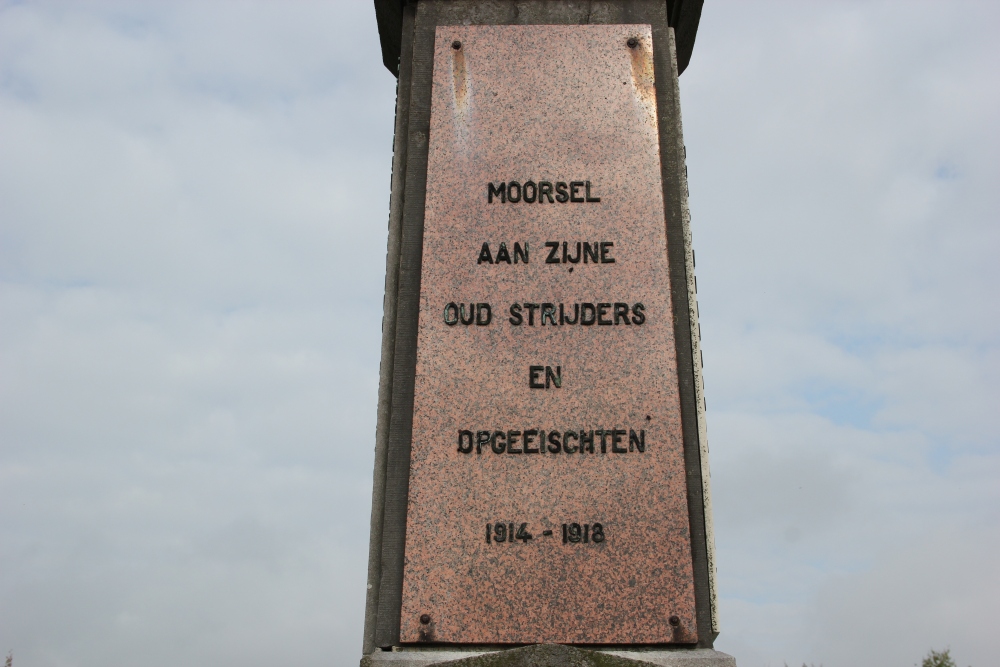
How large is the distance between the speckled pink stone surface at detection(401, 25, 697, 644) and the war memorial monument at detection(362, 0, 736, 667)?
0.4 inches

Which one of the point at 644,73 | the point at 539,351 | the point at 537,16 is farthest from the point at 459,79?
the point at 539,351

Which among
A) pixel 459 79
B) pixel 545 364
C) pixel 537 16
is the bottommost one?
pixel 545 364

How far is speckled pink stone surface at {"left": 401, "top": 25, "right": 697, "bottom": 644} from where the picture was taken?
4180 mm

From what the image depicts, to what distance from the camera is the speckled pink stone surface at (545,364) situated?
4180 mm

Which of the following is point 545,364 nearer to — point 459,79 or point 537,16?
point 459,79

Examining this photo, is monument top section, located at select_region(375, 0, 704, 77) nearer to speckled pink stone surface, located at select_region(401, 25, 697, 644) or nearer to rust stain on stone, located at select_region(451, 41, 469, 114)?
speckled pink stone surface, located at select_region(401, 25, 697, 644)

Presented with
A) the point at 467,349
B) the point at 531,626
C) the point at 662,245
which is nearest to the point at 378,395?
the point at 467,349

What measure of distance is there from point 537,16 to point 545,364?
7.64ft

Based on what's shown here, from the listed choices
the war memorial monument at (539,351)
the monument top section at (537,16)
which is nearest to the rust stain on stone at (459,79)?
the war memorial monument at (539,351)

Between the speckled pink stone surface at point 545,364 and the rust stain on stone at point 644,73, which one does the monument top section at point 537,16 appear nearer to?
the speckled pink stone surface at point 545,364

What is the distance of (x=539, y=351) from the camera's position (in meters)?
4.65

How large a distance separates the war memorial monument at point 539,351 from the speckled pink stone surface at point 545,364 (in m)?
0.01

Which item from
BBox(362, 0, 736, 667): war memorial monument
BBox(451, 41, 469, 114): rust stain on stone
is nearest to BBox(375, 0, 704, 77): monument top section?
BBox(362, 0, 736, 667): war memorial monument

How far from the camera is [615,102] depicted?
17.4 feet
